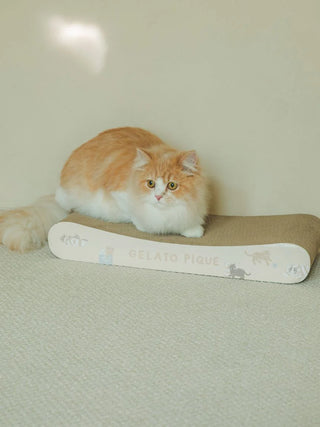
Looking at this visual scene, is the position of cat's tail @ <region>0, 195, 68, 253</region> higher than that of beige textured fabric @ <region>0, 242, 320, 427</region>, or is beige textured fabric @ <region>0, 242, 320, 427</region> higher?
cat's tail @ <region>0, 195, 68, 253</region>

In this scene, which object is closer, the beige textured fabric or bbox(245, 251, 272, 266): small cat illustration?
the beige textured fabric

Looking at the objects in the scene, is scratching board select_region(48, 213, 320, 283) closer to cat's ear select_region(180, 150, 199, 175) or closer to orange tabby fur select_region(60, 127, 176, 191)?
orange tabby fur select_region(60, 127, 176, 191)

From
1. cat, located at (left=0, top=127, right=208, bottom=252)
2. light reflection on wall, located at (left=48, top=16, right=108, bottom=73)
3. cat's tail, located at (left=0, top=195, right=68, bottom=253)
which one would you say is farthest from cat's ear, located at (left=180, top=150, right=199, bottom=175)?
light reflection on wall, located at (left=48, top=16, right=108, bottom=73)

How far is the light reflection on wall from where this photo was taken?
2.52 m

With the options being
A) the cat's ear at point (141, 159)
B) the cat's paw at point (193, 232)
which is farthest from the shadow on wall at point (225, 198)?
the cat's ear at point (141, 159)

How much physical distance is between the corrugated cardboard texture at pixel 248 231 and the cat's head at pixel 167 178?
17 cm

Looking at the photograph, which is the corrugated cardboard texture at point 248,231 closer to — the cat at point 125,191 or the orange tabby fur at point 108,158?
the cat at point 125,191

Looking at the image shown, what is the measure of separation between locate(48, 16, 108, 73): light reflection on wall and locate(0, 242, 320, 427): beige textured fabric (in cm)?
109

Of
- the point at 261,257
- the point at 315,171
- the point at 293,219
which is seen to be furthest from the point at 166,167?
the point at 315,171

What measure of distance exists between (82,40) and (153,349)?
167 cm

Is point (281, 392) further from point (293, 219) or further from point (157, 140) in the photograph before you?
point (157, 140)

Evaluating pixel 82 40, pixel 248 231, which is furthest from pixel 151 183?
pixel 82 40

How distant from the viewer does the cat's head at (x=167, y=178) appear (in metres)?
2.01

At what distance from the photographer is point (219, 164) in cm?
251
